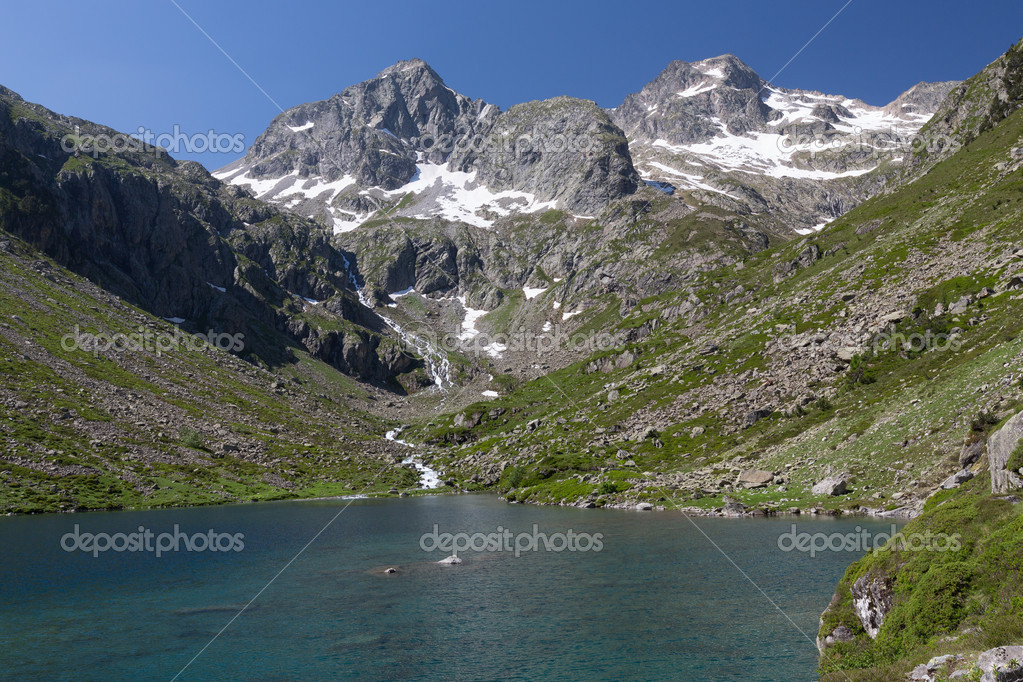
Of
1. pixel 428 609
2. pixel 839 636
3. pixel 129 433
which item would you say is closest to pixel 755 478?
pixel 428 609

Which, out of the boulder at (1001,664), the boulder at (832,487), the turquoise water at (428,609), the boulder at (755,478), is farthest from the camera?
the boulder at (755,478)

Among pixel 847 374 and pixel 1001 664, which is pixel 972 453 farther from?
pixel 847 374

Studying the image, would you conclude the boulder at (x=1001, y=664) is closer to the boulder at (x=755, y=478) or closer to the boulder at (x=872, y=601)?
the boulder at (x=872, y=601)

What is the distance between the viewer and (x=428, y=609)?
43625 millimetres

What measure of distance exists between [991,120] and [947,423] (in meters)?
147

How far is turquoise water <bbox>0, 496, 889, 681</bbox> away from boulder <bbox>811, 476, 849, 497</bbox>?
8.25 meters

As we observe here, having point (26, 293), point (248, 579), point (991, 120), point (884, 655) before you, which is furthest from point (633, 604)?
point (26, 293)

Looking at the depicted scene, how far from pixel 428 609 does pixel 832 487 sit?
188 feet

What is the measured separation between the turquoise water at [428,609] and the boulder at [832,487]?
825cm

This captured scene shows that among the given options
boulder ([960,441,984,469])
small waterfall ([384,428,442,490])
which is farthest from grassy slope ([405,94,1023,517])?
boulder ([960,441,984,469])

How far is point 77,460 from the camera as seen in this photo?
123312mm

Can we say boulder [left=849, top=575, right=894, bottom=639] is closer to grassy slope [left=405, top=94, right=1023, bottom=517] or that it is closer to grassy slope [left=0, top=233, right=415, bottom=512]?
grassy slope [left=405, top=94, right=1023, bottom=517]

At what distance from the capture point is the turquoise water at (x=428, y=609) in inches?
1273

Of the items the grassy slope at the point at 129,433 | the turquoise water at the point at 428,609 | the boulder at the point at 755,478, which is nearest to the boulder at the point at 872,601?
the turquoise water at the point at 428,609
